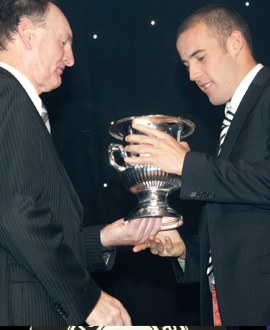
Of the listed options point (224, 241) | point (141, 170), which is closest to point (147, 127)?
point (141, 170)

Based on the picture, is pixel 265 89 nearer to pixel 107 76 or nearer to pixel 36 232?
pixel 36 232

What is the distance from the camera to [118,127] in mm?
1729

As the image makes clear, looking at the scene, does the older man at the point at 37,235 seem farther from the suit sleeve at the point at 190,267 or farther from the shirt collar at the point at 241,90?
the shirt collar at the point at 241,90

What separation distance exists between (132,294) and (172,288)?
252mm

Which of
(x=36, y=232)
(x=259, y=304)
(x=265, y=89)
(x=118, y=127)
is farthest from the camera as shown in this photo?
(x=118, y=127)

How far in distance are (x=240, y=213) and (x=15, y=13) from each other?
1.15m

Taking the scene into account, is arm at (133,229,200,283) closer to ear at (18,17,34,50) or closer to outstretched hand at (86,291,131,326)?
outstretched hand at (86,291,131,326)

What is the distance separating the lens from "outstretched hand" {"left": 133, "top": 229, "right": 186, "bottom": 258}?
67.3 inches

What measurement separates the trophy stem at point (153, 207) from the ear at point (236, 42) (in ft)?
2.41

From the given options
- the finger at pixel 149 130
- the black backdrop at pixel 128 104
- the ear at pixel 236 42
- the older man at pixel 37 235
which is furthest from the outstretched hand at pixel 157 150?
the black backdrop at pixel 128 104

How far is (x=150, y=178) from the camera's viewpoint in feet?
5.23

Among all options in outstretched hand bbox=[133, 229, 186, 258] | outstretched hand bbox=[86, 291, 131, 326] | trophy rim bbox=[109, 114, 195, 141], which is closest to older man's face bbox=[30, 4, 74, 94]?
trophy rim bbox=[109, 114, 195, 141]

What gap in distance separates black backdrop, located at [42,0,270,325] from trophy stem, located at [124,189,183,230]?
0.90m

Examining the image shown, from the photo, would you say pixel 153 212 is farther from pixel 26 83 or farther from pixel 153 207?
pixel 26 83
